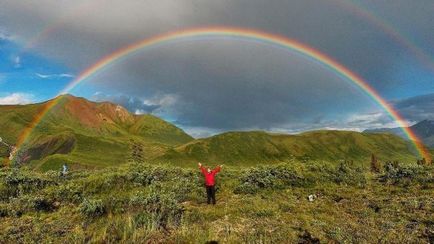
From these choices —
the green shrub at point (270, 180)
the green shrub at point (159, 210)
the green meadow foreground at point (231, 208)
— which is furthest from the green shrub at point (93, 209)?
the green shrub at point (270, 180)

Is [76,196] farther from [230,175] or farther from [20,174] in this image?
[230,175]

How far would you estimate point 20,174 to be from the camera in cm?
3325

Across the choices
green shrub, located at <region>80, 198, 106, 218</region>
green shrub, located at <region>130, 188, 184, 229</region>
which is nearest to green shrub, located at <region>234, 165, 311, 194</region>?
green shrub, located at <region>130, 188, 184, 229</region>

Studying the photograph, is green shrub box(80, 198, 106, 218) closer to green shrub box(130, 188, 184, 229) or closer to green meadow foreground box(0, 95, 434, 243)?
green meadow foreground box(0, 95, 434, 243)

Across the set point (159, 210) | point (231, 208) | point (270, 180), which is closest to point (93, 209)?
point (159, 210)

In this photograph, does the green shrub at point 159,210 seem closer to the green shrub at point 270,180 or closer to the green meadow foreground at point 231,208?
the green meadow foreground at point 231,208

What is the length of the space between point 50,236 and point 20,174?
58.8 ft

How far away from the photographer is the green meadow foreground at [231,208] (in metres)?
17.6

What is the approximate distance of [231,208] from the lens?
2352cm

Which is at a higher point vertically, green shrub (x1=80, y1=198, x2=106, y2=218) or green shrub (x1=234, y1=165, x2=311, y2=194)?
green shrub (x1=234, y1=165, x2=311, y2=194)

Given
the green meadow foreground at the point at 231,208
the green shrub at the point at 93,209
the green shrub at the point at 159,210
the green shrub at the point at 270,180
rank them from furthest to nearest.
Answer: the green shrub at the point at 270,180, the green shrub at the point at 93,209, the green shrub at the point at 159,210, the green meadow foreground at the point at 231,208

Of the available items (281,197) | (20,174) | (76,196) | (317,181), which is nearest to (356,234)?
(281,197)

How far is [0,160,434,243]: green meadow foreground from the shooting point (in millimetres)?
17555

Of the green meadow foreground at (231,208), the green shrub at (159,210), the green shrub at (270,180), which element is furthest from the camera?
the green shrub at (270,180)
